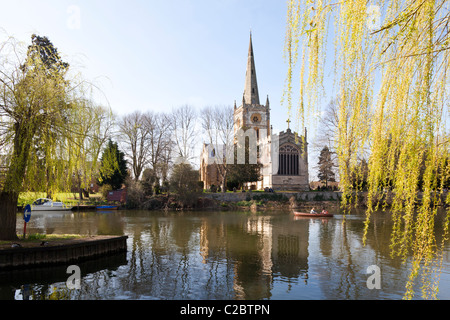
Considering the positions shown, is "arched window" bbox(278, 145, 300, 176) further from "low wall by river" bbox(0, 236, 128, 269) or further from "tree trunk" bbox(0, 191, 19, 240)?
"tree trunk" bbox(0, 191, 19, 240)

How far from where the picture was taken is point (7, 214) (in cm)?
1123

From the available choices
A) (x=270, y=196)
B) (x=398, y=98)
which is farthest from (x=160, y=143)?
(x=398, y=98)

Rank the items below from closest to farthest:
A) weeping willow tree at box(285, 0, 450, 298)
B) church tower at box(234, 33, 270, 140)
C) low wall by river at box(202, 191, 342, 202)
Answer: weeping willow tree at box(285, 0, 450, 298), low wall by river at box(202, 191, 342, 202), church tower at box(234, 33, 270, 140)

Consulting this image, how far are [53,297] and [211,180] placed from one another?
53045 millimetres

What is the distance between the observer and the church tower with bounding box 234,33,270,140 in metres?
58.2

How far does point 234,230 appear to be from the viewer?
20.3 m

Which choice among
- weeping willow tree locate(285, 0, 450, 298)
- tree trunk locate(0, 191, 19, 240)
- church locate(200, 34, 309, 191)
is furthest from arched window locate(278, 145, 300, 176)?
weeping willow tree locate(285, 0, 450, 298)

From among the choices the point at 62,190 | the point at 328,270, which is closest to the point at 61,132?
the point at 62,190

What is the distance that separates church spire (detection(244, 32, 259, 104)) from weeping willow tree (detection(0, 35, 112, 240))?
48.6 metres

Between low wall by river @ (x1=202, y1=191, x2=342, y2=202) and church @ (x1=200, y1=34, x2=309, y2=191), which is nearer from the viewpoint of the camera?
low wall by river @ (x1=202, y1=191, x2=342, y2=202)

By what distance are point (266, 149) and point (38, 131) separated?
4635cm

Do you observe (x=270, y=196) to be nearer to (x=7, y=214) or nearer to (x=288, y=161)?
(x=288, y=161)

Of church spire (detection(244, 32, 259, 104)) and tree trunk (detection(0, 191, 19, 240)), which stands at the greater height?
church spire (detection(244, 32, 259, 104))
